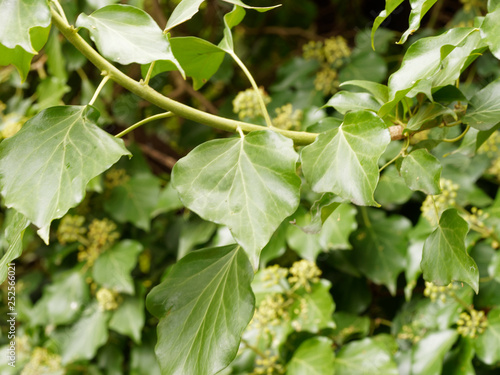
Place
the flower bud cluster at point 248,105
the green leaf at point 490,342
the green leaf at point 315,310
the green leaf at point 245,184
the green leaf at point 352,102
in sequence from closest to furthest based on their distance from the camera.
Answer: the green leaf at point 245,184 < the green leaf at point 352,102 < the green leaf at point 490,342 < the green leaf at point 315,310 < the flower bud cluster at point 248,105

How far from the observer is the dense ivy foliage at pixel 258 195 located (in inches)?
15.9

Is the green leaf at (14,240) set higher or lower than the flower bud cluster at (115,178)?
higher

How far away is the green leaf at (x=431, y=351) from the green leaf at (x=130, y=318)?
0.55 metres

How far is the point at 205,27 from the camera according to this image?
1.56 metres

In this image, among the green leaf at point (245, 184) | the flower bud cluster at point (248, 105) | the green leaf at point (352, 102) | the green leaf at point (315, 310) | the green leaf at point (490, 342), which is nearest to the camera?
the green leaf at point (245, 184)

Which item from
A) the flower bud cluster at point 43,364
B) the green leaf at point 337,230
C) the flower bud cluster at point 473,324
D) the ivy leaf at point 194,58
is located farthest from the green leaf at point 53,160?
the flower bud cluster at point 43,364

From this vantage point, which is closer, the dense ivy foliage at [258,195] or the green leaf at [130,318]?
the dense ivy foliage at [258,195]

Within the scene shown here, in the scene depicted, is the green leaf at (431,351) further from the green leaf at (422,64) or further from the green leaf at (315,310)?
the green leaf at (422,64)

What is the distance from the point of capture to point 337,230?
80 centimetres

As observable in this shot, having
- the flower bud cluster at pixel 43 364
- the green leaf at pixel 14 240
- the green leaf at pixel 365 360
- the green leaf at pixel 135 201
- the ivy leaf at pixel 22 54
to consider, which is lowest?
the flower bud cluster at pixel 43 364

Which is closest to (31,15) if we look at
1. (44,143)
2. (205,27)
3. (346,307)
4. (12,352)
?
(44,143)

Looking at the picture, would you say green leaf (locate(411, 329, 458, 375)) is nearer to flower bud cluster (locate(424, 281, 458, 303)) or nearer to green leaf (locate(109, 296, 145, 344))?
flower bud cluster (locate(424, 281, 458, 303))

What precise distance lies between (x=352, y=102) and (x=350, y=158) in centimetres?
12

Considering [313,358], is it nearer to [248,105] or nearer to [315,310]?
[315,310]
